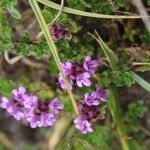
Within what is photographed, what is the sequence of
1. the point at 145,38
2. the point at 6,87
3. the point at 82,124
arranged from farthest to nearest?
the point at 6,87, the point at 145,38, the point at 82,124

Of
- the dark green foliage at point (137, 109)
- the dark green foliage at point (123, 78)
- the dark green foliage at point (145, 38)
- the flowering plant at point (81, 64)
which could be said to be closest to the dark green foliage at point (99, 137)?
the flowering plant at point (81, 64)

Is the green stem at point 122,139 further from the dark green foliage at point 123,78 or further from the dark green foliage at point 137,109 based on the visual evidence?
the dark green foliage at point 123,78

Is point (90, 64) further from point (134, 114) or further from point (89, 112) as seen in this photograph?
point (134, 114)

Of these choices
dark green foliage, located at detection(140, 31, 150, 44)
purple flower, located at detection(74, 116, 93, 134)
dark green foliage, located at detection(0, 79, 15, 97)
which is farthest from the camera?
dark green foliage, located at detection(0, 79, 15, 97)

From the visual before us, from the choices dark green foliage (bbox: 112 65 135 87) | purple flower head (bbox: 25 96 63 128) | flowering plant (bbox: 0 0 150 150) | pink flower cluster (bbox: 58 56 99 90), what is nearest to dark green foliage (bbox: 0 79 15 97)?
flowering plant (bbox: 0 0 150 150)

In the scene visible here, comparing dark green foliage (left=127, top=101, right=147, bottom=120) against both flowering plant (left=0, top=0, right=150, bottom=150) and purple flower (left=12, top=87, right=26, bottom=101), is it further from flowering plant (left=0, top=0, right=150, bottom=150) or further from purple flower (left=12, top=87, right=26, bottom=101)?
purple flower (left=12, top=87, right=26, bottom=101)

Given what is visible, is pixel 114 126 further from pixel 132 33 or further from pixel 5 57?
pixel 5 57

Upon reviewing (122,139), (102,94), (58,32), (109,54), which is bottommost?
(122,139)

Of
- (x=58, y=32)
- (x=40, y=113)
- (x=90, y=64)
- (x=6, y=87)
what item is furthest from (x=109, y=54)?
(x=6, y=87)

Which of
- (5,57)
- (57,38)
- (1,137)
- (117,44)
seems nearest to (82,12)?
(57,38)
